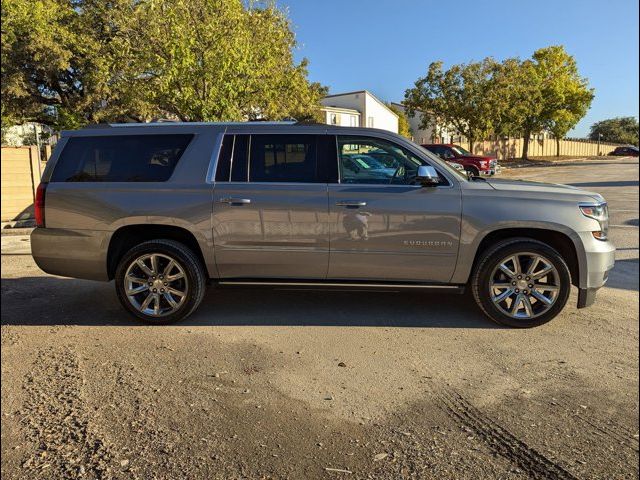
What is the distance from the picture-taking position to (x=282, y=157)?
15.6ft

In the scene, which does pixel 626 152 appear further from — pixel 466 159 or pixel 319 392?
pixel 319 392

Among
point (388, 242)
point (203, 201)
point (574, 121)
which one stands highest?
point (574, 121)

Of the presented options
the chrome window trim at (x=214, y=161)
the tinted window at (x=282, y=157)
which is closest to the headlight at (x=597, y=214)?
the tinted window at (x=282, y=157)

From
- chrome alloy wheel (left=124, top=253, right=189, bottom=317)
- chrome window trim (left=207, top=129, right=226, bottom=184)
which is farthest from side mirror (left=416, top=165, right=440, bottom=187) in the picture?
chrome alloy wheel (left=124, top=253, right=189, bottom=317)

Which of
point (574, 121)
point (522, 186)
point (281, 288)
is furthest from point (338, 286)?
point (574, 121)

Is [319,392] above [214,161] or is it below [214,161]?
below

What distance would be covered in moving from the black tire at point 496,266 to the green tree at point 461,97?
120 ft

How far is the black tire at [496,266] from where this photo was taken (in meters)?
4.52

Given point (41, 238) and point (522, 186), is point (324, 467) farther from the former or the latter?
point (41, 238)

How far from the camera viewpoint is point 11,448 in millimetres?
2791

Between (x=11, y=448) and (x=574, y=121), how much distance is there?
5335cm

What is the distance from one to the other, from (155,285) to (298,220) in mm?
1488

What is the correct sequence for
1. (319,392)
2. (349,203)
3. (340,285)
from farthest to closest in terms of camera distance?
Answer: (340,285) → (349,203) → (319,392)

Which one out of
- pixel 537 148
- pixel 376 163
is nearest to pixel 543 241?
pixel 376 163
